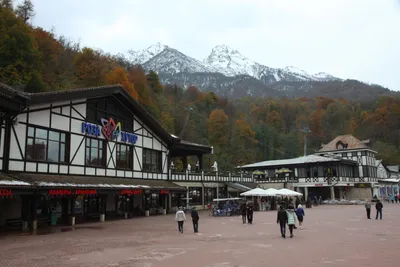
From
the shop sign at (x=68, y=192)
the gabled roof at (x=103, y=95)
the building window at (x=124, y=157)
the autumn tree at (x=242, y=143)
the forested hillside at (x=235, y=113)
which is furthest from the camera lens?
the autumn tree at (x=242, y=143)

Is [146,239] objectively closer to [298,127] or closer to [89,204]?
[89,204]

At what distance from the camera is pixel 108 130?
26656 millimetres

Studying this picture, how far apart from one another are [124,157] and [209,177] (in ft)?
41.7

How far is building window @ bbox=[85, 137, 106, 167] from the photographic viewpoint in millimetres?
25109

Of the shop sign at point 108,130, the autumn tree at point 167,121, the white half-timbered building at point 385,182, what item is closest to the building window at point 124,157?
the shop sign at point 108,130

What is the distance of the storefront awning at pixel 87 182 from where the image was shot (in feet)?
64.1

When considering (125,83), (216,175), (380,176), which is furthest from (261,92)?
(216,175)

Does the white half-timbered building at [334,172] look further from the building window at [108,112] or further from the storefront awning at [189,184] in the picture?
the building window at [108,112]

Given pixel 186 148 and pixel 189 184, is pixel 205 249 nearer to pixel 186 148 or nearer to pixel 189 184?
pixel 186 148

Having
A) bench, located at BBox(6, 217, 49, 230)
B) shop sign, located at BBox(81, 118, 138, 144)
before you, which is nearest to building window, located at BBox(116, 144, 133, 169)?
shop sign, located at BBox(81, 118, 138, 144)

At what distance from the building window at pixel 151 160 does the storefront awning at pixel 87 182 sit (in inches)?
52.5

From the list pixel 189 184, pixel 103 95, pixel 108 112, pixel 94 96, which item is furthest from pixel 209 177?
pixel 94 96

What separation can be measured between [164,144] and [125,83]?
22.1 metres

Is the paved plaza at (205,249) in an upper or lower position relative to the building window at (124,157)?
lower
